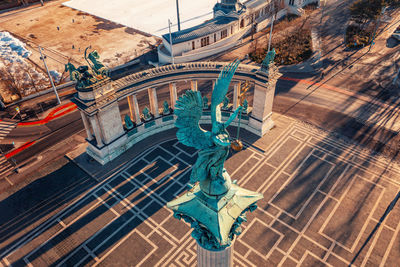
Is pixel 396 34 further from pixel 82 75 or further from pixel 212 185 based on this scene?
pixel 212 185

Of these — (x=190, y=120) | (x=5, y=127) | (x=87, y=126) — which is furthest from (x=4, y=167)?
(x=190, y=120)

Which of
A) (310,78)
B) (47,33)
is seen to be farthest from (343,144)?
(47,33)

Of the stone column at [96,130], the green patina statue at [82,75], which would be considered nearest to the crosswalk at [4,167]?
the stone column at [96,130]

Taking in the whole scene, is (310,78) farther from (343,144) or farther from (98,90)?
(98,90)

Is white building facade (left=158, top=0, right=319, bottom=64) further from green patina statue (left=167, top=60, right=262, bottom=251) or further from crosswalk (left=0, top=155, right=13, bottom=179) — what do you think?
green patina statue (left=167, top=60, right=262, bottom=251)

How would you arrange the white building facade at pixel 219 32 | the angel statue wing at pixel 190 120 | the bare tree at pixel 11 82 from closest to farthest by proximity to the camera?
the angel statue wing at pixel 190 120, the bare tree at pixel 11 82, the white building facade at pixel 219 32

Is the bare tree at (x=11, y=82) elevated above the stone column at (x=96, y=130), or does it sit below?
below

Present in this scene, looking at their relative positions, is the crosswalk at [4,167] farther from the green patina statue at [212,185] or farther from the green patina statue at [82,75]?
the green patina statue at [212,185]
